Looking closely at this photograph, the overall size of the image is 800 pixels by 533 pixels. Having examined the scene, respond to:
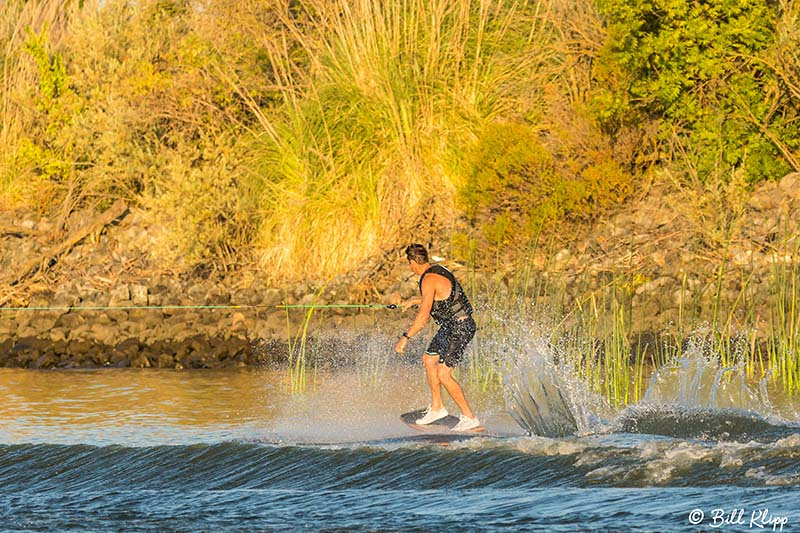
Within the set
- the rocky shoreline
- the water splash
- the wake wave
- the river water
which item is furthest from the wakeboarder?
the rocky shoreline

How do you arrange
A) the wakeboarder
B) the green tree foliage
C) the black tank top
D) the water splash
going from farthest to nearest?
the green tree foliage → the black tank top → the wakeboarder → the water splash

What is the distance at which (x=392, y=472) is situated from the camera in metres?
10.5

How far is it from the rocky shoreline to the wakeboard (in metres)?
4.87

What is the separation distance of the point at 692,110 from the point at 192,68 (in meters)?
8.73

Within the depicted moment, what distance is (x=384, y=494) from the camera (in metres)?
9.93

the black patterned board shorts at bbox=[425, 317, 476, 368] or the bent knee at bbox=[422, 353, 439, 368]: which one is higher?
the black patterned board shorts at bbox=[425, 317, 476, 368]

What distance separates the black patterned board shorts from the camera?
1199cm

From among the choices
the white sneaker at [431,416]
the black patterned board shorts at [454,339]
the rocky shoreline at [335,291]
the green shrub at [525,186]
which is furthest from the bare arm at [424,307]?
the green shrub at [525,186]

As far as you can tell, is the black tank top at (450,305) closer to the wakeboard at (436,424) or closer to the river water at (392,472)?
the wakeboard at (436,424)

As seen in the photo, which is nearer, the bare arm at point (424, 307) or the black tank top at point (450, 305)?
the bare arm at point (424, 307)
